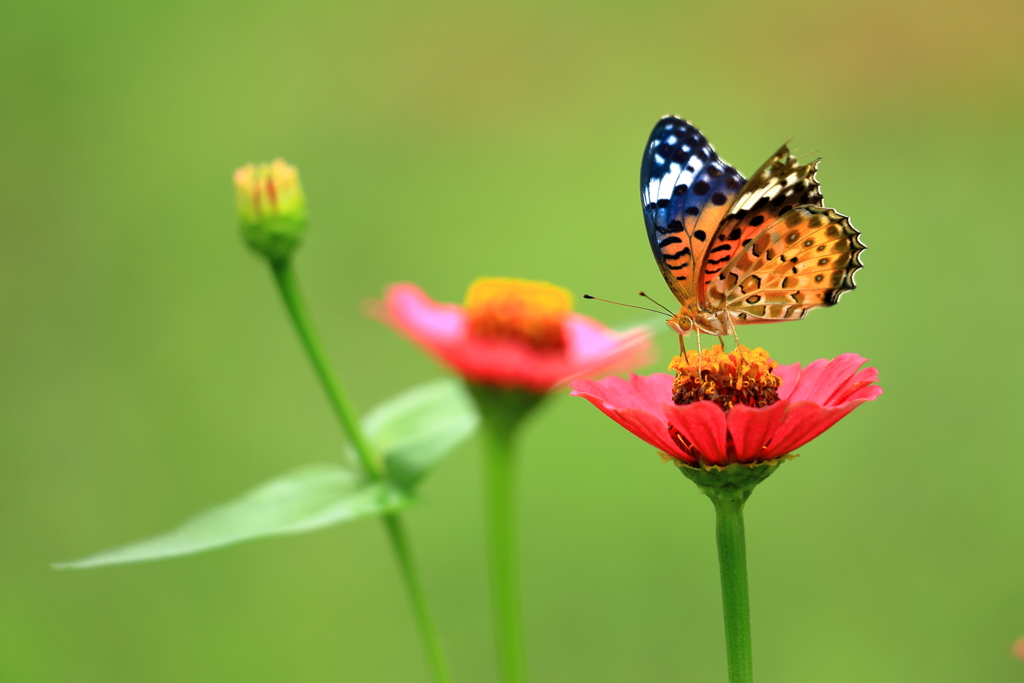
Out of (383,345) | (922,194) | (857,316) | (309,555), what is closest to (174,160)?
(383,345)

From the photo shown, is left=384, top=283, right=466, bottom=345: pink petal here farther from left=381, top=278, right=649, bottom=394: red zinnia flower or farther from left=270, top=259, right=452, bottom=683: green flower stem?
left=270, top=259, right=452, bottom=683: green flower stem

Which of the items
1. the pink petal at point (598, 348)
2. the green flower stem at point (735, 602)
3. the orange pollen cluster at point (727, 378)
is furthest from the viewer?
the pink petal at point (598, 348)

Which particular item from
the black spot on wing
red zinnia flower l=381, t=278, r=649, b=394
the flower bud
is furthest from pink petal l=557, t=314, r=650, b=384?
the flower bud

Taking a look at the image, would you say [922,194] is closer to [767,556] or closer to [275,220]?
[767,556]

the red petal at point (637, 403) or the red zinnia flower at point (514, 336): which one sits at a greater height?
the red zinnia flower at point (514, 336)

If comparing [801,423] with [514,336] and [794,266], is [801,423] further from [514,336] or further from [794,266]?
[514,336]

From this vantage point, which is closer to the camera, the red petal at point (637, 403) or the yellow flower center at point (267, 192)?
the red petal at point (637, 403)

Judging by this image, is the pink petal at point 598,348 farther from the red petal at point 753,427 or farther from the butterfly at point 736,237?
the red petal at point 753,427

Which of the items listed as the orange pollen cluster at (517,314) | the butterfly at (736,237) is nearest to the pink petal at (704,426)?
the butterfly at (736,237)

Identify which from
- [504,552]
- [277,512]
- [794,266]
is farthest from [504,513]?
[794,266]
